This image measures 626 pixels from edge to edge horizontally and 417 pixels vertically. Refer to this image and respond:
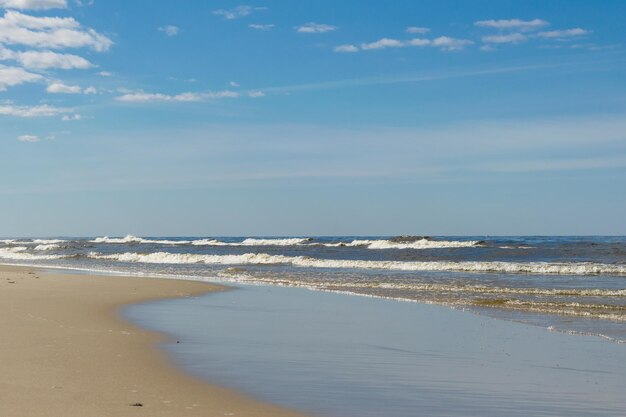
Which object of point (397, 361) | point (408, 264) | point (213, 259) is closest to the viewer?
point (397, 361)

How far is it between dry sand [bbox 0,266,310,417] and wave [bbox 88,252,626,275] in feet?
63.7

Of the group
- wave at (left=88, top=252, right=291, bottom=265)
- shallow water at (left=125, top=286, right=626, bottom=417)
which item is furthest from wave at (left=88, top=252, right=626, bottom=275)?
shallow water at (left=125, top=286, right=626, bottom=417)

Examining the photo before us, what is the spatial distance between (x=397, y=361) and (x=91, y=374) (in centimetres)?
363

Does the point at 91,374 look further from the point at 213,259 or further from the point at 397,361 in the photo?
the point at 213,259

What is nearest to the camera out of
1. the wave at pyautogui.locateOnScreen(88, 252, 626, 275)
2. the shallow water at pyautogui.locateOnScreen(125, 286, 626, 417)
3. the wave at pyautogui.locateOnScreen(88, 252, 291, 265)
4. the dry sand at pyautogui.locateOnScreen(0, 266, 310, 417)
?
the dry sand at pyautogui.locateOnScreen(0, 266, 310, 417)

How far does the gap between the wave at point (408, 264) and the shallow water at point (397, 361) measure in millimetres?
14923

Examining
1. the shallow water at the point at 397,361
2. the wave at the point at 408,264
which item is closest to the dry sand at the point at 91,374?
the shallow water at the point at 397,361

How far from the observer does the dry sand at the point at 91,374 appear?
5.82 meters

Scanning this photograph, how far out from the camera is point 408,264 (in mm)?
32094

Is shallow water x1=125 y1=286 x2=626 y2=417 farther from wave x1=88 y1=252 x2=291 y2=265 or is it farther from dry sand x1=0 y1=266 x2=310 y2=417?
wave x1=88 y1=252 x2=291 y2=265

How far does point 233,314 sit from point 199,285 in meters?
8.59

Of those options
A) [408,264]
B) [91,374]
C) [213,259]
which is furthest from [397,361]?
[213,259]

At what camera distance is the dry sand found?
5.82 meters

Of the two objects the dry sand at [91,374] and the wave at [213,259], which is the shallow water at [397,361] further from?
the wave at [213,259]
